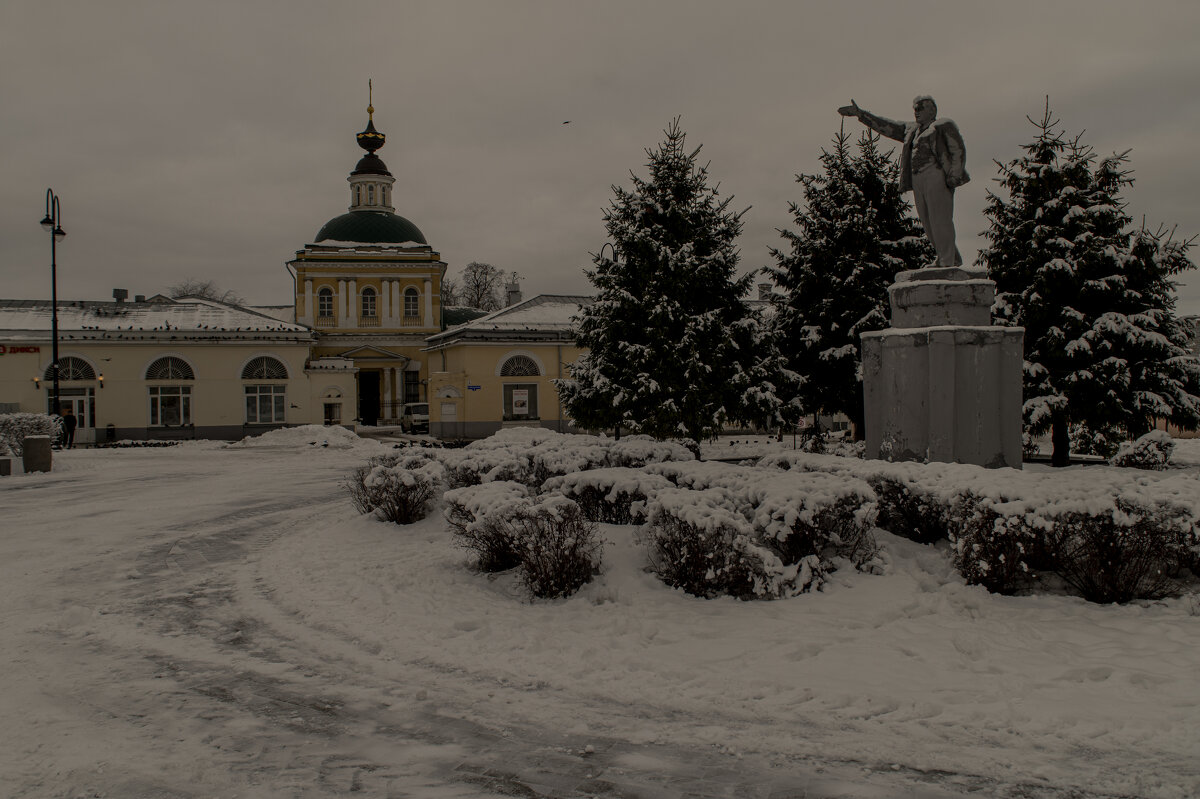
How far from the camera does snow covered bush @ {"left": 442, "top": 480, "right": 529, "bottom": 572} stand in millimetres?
7508

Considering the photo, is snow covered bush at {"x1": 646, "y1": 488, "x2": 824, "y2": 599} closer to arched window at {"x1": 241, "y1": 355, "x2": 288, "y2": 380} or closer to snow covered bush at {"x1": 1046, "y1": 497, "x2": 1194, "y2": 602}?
snow covered bush at {"x1": 1046, "y1": 497, "x2": 1194, "y2": 602}

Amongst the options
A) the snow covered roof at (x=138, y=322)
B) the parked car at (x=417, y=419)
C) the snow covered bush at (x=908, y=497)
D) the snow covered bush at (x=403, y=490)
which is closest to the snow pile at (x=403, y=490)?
the snow covered bush at (x=403, y=490)

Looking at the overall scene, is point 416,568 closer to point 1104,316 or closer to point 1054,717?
point 1054,717

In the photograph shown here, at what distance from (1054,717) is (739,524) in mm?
2701

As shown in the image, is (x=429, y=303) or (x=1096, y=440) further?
(x=429, y=303)

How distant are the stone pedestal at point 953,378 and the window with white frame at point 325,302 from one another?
45.6 m

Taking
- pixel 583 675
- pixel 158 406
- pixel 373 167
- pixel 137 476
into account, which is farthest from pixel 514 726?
pixel 373 167

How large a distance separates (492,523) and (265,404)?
35442mm

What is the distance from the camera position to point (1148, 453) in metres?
14.7

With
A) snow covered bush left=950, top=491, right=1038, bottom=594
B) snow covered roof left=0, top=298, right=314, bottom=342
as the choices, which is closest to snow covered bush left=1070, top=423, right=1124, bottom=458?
snow covered bush left=950, top=491, right=1038, bottom=594

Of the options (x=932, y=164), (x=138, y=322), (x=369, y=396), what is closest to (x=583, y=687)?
(x=932, y=164)

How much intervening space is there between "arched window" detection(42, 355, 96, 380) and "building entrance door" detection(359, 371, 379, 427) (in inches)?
622

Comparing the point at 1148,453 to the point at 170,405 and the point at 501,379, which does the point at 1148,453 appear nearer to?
the point at 501,379

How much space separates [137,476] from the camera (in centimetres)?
2022
